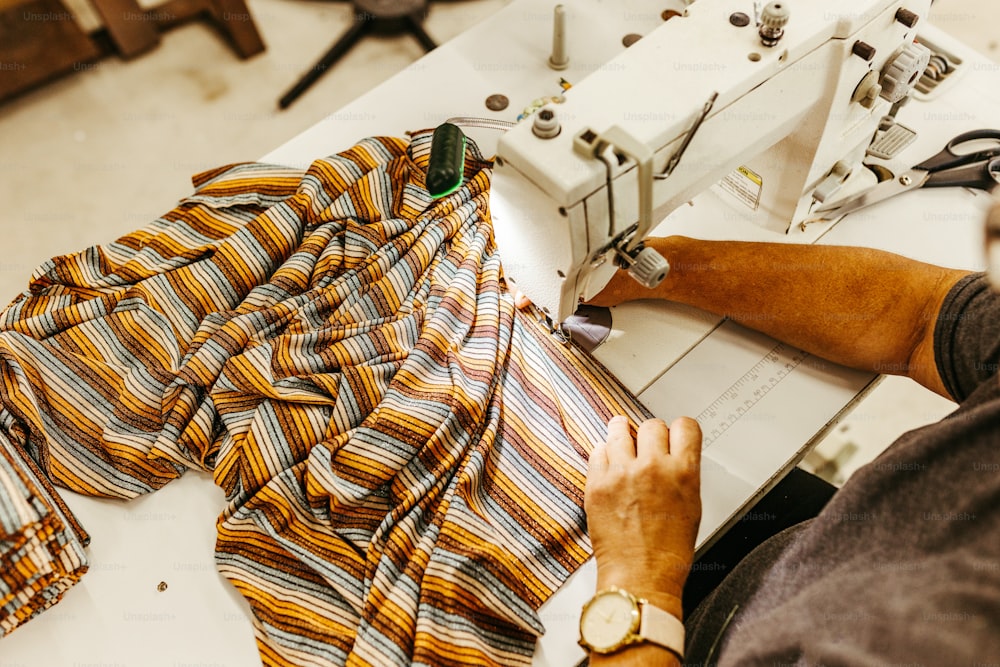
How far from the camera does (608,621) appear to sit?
97 centimetres

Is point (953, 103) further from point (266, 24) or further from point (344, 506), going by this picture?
point (266, 24)

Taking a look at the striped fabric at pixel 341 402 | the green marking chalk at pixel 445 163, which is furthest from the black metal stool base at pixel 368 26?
the green marking chalk at pixel 445 163

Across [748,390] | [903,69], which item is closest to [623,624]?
[748,390]

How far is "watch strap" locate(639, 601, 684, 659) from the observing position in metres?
0.96

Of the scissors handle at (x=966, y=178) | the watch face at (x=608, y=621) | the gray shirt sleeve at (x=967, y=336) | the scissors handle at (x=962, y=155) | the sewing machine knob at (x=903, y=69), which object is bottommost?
the watch face at (x=608, y=621)

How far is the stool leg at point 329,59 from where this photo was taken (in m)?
2.80

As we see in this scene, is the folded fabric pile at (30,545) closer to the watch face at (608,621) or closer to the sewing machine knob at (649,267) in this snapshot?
the watch face at (608,621)

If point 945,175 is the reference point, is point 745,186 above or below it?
above

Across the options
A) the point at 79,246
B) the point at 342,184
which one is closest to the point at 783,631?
the point at 342,184

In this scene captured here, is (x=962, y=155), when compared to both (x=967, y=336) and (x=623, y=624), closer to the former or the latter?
(x=967, y=336)

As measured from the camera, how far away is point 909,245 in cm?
132

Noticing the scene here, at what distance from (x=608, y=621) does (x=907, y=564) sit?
376 mm

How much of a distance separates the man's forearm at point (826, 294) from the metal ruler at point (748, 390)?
3cm

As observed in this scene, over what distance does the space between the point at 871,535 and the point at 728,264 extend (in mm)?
534
